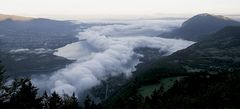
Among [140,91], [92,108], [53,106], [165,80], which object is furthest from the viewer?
[165,80]

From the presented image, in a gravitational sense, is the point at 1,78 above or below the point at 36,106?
above

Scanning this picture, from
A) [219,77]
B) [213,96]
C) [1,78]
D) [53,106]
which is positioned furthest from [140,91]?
[1,78]

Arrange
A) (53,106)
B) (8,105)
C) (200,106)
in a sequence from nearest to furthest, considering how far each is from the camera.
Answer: (200,106) < (8,105) < (53,106)

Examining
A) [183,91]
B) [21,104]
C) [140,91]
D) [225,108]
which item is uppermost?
[225,108]

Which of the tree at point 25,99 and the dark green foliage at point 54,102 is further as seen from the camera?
the dark green foliage at point 54,102

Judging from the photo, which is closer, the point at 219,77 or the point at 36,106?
the point at 36,106

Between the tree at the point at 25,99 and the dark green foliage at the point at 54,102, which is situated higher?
the tree at the point at 25,99

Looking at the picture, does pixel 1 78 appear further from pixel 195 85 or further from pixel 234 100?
pixel 195 85

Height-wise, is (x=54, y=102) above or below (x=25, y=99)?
below

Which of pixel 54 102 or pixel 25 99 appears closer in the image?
pixel 25 99

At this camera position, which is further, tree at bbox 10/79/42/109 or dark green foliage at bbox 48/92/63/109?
dark green foliage at bbox 48/92/63/109

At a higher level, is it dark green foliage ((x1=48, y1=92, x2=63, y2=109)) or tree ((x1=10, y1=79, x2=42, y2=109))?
tree ((x1=10, y1=79, x2=42, y2=109))
